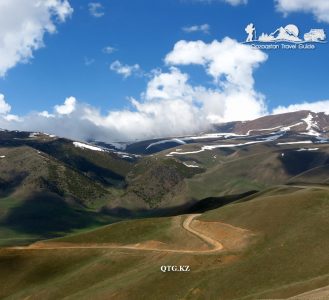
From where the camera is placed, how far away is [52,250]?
442 feet

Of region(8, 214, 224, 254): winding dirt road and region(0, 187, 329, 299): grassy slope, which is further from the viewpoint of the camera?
region(8, 214, 224, 254): winding dirt road

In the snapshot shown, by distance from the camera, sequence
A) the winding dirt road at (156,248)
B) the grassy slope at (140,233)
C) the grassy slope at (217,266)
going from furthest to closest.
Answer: the grassy slope at (140,233) < the winding dirt road at (156,248) < the grassy slope at (217,266)

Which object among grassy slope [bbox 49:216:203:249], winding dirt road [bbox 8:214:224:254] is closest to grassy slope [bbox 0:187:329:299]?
grassy slope [bbox 49:216:203:249]

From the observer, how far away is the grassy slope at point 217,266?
86.1m

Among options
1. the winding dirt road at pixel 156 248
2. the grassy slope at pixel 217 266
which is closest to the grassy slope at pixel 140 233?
the grassy slope at pixel 217 266

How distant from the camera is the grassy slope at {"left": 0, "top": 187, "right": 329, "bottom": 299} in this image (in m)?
86.1

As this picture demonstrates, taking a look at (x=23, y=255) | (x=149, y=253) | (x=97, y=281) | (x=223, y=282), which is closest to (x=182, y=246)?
(x=149, y=253)

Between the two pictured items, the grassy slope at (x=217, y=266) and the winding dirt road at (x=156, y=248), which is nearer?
the grassy slope at (x=217, y=266)

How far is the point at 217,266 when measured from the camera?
9619 cm


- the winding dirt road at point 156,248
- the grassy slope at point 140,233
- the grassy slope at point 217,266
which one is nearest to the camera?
the grassy slope at point 217,266

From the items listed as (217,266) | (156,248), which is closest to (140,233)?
(156,248)

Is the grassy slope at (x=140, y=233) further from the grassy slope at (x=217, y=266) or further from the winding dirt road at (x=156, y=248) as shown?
the winding dirt road at (x=156, y=248)

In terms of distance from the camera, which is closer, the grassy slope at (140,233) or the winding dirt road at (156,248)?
the winding dirt road at (156,248)

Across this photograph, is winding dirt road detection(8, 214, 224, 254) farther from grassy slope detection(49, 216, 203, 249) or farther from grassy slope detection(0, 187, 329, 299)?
grassy slope detection(0, 187, 329, 299)
